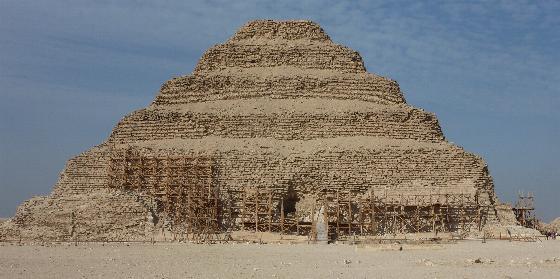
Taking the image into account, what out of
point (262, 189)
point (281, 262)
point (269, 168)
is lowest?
point (281, 262)

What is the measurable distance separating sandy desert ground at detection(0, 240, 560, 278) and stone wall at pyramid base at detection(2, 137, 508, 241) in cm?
723

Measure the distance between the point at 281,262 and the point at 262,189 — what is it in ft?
58.2

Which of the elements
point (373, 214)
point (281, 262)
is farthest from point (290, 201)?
point (281, 262)

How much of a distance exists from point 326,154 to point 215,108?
8753 millimetres

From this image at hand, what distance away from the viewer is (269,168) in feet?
138

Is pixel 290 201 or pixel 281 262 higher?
pixel 290 201

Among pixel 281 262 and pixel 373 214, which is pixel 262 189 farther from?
pixel 281 262

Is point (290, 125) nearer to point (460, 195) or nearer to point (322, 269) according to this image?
point (460, 195)

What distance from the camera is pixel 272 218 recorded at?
41.1 metres

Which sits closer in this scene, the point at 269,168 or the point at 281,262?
the point at 281,262

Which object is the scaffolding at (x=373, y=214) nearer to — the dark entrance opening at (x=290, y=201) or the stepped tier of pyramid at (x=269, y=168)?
the stepped tier of pyramid at (x=269, y=168)

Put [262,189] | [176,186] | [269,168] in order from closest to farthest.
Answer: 1. [262,189]
2. [269,168]
3. [176,186]

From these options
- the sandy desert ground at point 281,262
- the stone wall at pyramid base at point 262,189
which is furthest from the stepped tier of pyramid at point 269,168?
the sandy desert ground at point 281,262

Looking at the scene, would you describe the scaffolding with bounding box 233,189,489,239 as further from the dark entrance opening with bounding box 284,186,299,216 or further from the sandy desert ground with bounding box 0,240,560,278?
the sandy desert ground with bounding box 0,240,560,278
